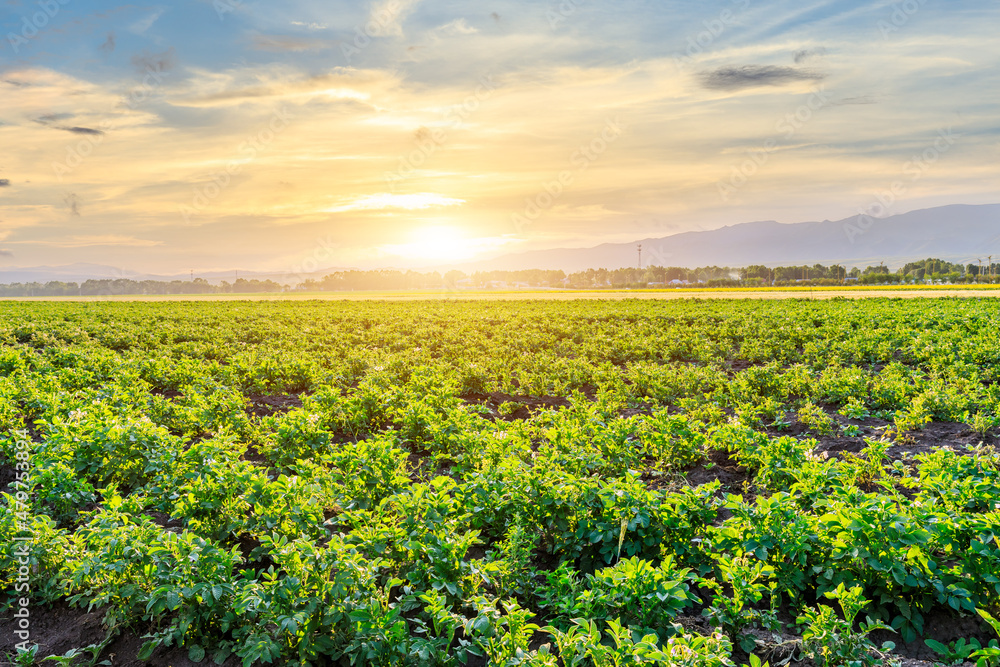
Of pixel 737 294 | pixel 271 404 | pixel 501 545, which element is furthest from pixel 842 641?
pixel 737 294

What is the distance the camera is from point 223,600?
174 inches

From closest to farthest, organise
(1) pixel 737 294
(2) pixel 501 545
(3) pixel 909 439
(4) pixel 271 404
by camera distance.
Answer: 1. (2) pixel 501 545
2. (3) pixel 909 439
3. (4) pixel 271 404
4. (1) pixel 737 294

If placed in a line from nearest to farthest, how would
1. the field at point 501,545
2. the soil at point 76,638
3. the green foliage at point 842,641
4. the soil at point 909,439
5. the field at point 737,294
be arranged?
the green foliage at point 842,641
the field at point 501,545
the soil at point 76,638
the soil at point 909,439
the field at point 737,294

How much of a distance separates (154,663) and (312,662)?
127 cm

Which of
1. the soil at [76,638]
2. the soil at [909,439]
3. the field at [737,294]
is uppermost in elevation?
the field at [737,294]

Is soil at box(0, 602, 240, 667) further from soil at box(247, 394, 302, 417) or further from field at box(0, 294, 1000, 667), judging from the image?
soil at box(247, 394, 302, 417)

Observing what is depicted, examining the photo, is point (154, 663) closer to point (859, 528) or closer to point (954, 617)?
point (859, 528)

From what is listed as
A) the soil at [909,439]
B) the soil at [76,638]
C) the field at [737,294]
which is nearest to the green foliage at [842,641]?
the soil at [76,638]

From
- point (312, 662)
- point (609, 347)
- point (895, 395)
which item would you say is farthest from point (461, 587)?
point (609, 347)

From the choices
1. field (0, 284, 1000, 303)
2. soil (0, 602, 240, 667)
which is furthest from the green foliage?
field (0, 284, 1000, 303)

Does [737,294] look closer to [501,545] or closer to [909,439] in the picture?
[909,439]

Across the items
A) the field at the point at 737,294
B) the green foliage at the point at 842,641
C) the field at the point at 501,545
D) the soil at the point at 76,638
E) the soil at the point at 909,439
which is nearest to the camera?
the green foliage at the point at 842,641

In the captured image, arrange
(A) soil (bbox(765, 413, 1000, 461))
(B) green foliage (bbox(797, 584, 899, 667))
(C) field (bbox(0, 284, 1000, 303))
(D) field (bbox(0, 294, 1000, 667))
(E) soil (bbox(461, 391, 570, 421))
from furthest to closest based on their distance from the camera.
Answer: (C) field (bbox(0, 284, 1000, 303)) → (E) soil (bbox(461, 391, 570, 421)) → (A) soil (bbox(765, 413, 1000, 461)) → (D) field (bbox(0, 294, 1000, 667)) → (B) green foliage (bbox(797, 584, 899, 667))

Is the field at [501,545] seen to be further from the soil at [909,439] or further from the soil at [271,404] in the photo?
the soil at [271,404]
